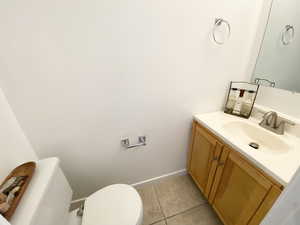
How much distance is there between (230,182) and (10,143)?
4.72ft

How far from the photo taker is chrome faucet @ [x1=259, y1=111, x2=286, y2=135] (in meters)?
1.01

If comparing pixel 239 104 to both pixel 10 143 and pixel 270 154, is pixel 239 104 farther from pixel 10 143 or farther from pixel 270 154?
pixel 10 143

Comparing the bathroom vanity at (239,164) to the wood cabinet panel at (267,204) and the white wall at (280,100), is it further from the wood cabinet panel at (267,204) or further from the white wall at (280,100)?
the white wall at (280,100)

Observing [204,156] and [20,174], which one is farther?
[204,156]

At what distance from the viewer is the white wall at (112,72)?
74 centimetres

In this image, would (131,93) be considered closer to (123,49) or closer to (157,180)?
(123,49)

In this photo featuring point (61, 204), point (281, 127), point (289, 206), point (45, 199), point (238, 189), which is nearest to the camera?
point (289, 206)

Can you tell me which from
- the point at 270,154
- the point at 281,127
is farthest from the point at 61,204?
the point at 281,127

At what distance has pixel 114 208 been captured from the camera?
868 millimetres

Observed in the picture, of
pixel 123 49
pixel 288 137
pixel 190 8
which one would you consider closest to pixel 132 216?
pixel 123 49

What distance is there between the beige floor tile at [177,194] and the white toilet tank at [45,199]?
90 centimetres

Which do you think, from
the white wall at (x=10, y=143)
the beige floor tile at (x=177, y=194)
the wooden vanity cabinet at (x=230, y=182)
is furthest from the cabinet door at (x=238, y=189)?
the white wall at (x=10, y=143)

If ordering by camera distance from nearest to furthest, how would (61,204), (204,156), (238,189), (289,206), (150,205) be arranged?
(289,206)
(61,204)
(238,189)
(204,156)
(150,205)

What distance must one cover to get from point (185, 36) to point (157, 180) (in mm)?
1459
